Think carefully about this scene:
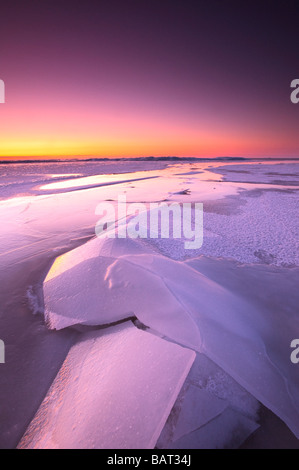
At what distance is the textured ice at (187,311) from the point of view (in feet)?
4.82

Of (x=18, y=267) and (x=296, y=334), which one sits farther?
(x=18, y=267)

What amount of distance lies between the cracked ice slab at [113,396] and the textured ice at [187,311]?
0.81 feet

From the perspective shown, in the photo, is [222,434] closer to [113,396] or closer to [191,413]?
[191,413]

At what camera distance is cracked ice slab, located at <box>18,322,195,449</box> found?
1.17 metres

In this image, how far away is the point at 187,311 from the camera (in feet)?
6.21

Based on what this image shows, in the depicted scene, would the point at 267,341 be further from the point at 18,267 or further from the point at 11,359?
the point at 18,267

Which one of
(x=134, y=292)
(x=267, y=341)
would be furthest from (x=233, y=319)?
(x=134, y=292)

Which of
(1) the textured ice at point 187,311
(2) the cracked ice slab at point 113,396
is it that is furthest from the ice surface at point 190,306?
(2) the cracked ice slab at point 113,396

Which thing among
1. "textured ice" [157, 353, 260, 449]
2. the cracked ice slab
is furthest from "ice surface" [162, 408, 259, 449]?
the cracked ice slab

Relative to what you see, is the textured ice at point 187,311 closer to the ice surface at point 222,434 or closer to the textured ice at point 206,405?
the textured ice at point 206,405

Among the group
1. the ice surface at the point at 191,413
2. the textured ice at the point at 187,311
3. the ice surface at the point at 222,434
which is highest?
the textured ice at the point at 187,311

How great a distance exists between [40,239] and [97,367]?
3106mm

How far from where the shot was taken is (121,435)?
116 cm

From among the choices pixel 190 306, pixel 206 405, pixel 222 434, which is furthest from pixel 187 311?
pixel 222 434
